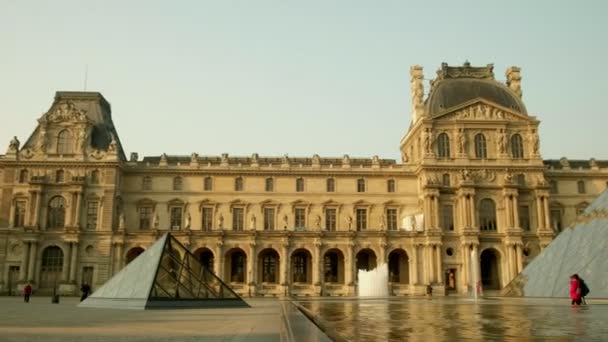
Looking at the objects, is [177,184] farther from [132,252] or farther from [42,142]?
[42,142]

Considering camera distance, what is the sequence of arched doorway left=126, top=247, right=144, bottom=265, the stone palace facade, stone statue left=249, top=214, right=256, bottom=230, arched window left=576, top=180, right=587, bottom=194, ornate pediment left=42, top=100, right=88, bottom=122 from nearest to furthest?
the stone palace facade < arched doorway left=126, top=247, right=144, bottom=265 < stone statue left=249, top=214, right=256, bottom=230 < ornate pediment left=42, top=100, right=88, bottom=122 < arched window left=576, top=180, right=587, bottom=194

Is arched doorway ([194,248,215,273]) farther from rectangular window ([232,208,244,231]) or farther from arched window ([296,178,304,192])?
arched window ([296,178,304,192])

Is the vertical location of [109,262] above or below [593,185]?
below

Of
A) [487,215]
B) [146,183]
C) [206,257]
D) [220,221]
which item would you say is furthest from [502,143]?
[146,183]

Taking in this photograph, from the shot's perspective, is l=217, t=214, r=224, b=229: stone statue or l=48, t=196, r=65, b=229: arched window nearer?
l=48, t=196, r=65, b=229: arched window

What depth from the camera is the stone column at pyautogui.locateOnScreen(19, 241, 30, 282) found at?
49.1 metres

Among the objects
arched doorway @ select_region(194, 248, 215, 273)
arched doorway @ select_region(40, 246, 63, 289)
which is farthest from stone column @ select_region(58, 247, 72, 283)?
arched doorway @ select_region(194, 248, 215, 273)

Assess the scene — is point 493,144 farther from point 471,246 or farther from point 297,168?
point 297,168

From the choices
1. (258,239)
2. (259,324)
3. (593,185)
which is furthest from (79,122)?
(593,185)

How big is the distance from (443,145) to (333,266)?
15.6 m

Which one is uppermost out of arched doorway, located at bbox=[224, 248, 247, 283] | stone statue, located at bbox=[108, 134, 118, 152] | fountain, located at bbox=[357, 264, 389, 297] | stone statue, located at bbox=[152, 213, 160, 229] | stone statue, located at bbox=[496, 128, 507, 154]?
stone statue, located at bbox=[496, 128, 507, 154]

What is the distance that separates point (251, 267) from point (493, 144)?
25.8 m

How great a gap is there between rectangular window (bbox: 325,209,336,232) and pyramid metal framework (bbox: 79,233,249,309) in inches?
1099

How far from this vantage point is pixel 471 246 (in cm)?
5119
